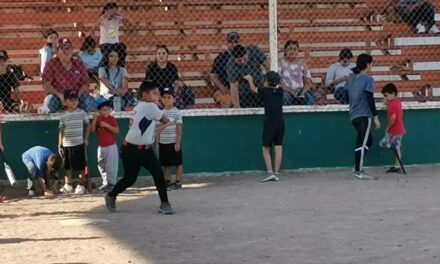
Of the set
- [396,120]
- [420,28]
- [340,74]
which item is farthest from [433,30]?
[396,120]

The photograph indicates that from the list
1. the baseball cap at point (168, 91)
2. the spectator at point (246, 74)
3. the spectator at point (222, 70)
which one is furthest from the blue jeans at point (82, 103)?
the spectator at point (246, 74)

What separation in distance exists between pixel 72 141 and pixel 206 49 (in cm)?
345

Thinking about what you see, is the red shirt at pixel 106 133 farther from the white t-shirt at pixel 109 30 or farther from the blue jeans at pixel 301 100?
the blue jeans at pixel 301 100

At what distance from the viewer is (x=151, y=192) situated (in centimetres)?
1191

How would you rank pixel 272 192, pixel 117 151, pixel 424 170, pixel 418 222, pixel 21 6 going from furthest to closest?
pixel 21 6 → pixel 424 170 → pixel 117 151 → pixel 272 192 → pixel 418 222

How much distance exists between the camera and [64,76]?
41.0 feet

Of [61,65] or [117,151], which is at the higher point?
[61,65]

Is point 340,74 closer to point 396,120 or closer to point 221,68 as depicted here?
point 396,120

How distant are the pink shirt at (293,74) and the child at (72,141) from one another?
3.18 m

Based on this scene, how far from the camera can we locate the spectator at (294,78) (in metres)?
13.5

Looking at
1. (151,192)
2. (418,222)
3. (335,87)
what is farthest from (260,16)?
(418,222)

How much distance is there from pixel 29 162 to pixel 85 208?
5.52 ft

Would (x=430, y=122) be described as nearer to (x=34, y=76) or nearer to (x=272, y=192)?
(x=272, y=192)

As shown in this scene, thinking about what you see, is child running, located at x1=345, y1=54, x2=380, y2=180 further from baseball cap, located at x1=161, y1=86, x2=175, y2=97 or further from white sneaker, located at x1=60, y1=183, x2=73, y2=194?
white sneaker, located at x1=60, y1=183, x2=73, y2=194
